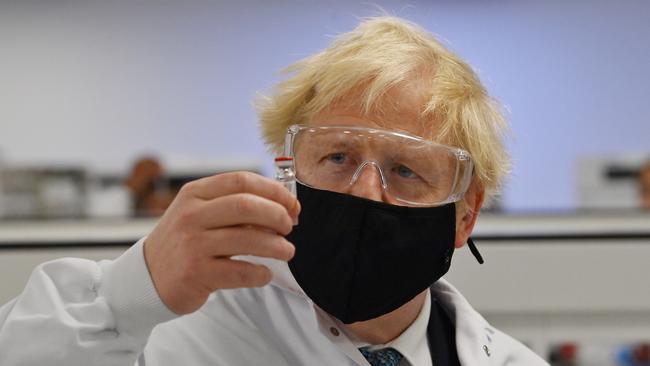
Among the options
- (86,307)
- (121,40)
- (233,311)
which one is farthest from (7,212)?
(86,307)

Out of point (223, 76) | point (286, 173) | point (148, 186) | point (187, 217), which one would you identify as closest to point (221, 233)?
point (187, 217)

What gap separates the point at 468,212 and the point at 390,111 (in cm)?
36

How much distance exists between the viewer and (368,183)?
1.42 metres

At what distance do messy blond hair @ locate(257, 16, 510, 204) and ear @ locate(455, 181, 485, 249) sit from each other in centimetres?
2

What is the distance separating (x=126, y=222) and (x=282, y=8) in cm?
374

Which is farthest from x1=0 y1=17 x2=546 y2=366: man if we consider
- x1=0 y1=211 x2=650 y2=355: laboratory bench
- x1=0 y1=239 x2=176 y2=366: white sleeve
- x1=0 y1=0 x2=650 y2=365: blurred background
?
x1=0 y1=0 x2=650 y2=365: blurred background

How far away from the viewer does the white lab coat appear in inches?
43.5

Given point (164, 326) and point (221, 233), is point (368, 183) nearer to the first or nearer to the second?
point (221, 233)

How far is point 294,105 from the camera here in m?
1.62

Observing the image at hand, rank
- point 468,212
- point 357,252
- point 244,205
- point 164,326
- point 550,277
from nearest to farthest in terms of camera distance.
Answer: point 244,205 < point 357,252 < point 164,326 < point 468,212 < point 550,277

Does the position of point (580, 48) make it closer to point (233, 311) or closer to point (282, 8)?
point (282, 8)

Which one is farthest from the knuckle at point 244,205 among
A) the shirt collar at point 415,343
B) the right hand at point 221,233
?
the shirt collar at point 415,343

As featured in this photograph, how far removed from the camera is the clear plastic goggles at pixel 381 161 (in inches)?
57.3

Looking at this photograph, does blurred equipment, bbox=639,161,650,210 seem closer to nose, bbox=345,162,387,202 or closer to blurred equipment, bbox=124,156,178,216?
blurred equipment, bbox=124,156,178,216
